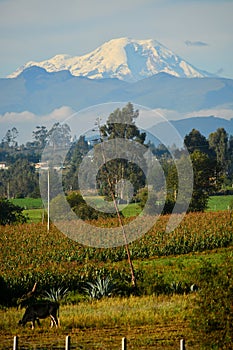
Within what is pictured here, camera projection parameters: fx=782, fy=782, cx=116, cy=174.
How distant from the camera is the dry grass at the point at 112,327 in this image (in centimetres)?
1285

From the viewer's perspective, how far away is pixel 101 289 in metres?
20.6

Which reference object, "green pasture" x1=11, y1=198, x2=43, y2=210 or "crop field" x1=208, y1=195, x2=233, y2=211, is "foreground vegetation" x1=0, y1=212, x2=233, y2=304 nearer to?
"crop field" x1=208, y1=195, x2=233, y2=211

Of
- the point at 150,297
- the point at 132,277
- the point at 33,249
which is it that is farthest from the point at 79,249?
the point at 150,297

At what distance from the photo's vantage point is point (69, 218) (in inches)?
1411

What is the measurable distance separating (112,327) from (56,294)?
5184 mm

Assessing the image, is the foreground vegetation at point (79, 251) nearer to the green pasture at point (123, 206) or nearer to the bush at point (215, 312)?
the green pasture at point (123, 206)

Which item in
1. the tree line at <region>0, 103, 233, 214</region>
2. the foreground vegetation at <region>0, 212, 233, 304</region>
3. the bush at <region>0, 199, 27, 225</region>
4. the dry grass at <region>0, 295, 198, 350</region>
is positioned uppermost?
the tree line at <region>0, 103, 233, 214</region>

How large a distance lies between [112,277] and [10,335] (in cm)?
878

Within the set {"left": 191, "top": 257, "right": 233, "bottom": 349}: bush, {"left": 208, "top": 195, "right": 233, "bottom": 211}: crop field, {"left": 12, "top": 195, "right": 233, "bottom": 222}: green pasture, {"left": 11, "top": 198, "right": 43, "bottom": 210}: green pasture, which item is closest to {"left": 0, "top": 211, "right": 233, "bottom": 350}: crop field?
{"left": 191, "top": 257, "right": 233, "bottom": 349}: bush

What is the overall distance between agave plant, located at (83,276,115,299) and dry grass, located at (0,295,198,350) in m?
1.75

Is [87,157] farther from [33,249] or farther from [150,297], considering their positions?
[150,297]

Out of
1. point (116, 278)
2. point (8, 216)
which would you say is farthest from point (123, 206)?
point (116, 278)

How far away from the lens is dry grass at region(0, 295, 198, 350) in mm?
12852

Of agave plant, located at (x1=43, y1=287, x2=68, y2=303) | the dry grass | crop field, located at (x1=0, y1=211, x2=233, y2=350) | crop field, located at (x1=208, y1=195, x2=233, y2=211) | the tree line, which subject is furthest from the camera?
crop field, located at (x1=208, y1=195, x2=233, y2=211)
